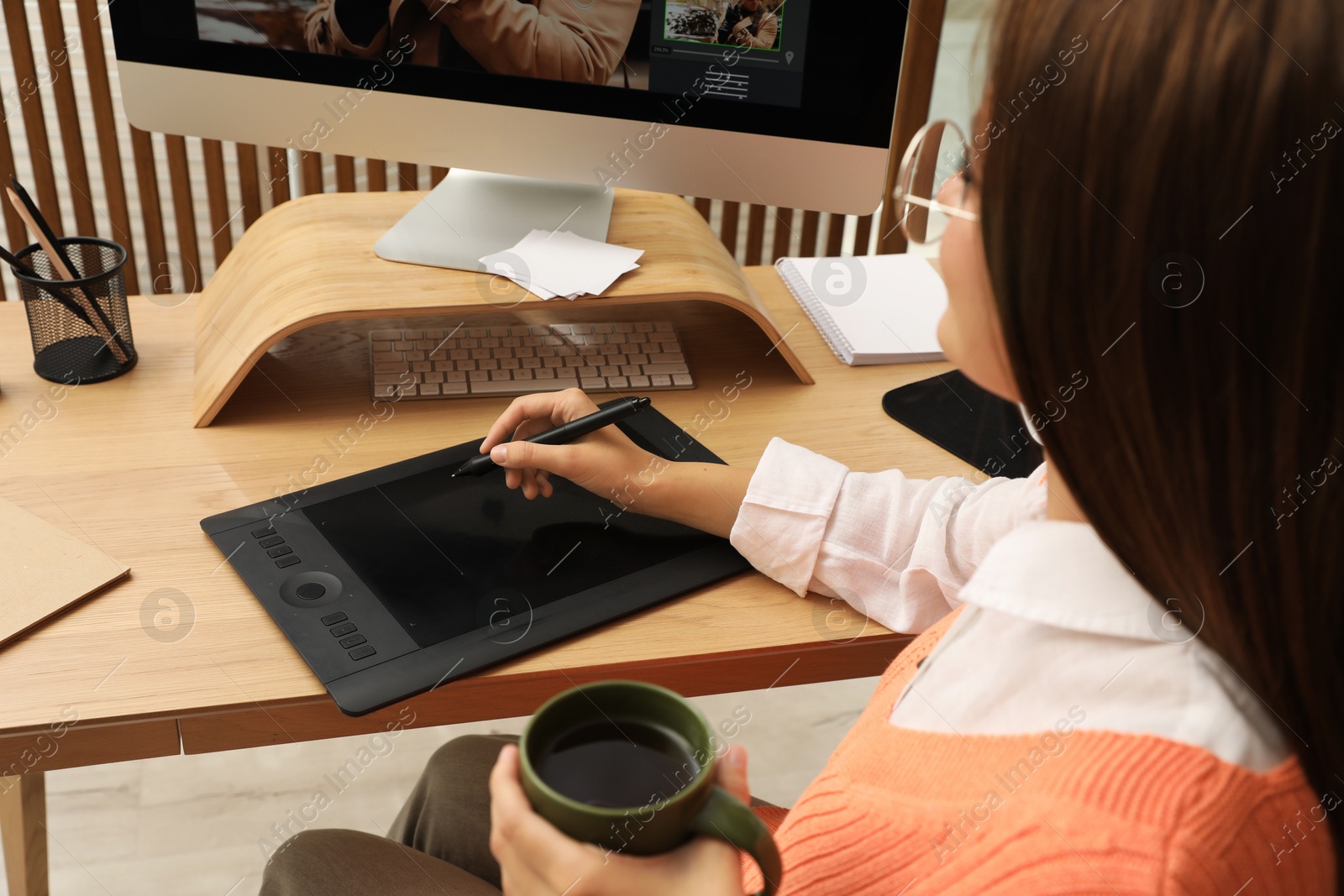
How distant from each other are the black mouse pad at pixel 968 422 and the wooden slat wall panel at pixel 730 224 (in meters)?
0.97

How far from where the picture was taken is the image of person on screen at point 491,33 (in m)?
1.09

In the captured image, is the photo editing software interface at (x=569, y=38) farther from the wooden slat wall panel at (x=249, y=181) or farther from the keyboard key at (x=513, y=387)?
the wooden slat wall panel at (x=249, y=181)

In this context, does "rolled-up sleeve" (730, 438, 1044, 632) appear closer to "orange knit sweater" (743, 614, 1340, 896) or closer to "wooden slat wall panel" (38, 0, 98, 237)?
"orange knit sweater" (743, 614, 1340, 896)

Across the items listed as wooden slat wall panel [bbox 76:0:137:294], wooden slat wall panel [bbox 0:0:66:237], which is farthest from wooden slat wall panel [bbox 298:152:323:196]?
wooden slat wall panel [bbox 0:0:66:237]

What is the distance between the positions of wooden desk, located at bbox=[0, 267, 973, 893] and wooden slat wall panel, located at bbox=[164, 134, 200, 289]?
79cm

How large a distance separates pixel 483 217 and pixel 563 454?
42 cm

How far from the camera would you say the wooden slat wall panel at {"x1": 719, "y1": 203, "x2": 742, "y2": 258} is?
2100 millimetres

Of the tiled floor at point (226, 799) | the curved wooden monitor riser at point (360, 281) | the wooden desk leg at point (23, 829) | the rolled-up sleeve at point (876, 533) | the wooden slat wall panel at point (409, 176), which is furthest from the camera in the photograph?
the wooden slat wall panel at point (409, 176)

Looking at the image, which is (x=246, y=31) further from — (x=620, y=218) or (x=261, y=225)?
(x=620, y=218)

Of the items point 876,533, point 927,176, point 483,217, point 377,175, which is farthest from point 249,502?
point 377,175

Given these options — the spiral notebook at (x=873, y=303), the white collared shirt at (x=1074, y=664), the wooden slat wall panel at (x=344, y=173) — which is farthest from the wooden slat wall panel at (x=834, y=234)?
the white collared shirt at (x=1074, y=664)

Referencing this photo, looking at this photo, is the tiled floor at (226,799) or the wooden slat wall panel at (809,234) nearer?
the tiled floor at (226,799)

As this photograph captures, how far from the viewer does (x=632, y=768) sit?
44 cm

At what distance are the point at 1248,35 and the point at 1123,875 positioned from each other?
344 millimetres
